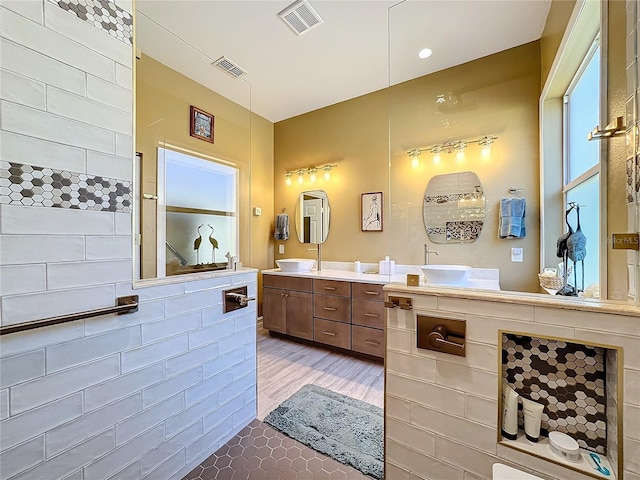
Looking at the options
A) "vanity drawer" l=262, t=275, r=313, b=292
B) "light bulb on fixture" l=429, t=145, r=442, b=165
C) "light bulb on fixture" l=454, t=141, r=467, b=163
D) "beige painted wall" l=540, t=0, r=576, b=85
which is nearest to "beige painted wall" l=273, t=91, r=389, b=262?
"vanity drawer" l=262, t=275, r=313, b=292

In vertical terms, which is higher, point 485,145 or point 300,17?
point 300,17

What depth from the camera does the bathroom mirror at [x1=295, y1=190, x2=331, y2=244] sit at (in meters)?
3.54

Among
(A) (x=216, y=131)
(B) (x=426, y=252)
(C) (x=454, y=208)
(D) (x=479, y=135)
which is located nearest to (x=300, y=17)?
(A) (x=216, y=131)

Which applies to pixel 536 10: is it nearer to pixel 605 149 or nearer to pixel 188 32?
pixel 605 149

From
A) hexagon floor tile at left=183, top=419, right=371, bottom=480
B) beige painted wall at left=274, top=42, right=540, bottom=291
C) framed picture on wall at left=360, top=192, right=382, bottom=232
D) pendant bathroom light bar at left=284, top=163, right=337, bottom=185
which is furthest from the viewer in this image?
pendant bathroom light bar at left=284, top=163, right=337, bottom=185

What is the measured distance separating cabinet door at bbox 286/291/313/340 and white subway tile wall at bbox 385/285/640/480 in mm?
1790

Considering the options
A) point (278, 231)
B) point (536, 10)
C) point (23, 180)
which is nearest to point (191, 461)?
point (23, 180)

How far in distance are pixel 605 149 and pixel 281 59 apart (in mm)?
2667

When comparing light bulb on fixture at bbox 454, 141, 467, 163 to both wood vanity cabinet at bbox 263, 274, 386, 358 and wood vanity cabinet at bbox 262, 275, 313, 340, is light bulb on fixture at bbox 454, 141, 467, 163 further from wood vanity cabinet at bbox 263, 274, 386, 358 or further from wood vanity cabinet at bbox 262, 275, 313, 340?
wood vanity cabinet at bbox 262, 275, 313, 340

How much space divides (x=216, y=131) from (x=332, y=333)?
2325 mm

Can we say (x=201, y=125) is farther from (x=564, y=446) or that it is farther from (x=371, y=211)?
(x=564, y=446)

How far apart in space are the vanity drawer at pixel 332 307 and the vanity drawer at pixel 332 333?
0.06 m

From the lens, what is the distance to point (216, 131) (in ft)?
7.55

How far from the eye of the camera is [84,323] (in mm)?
997
